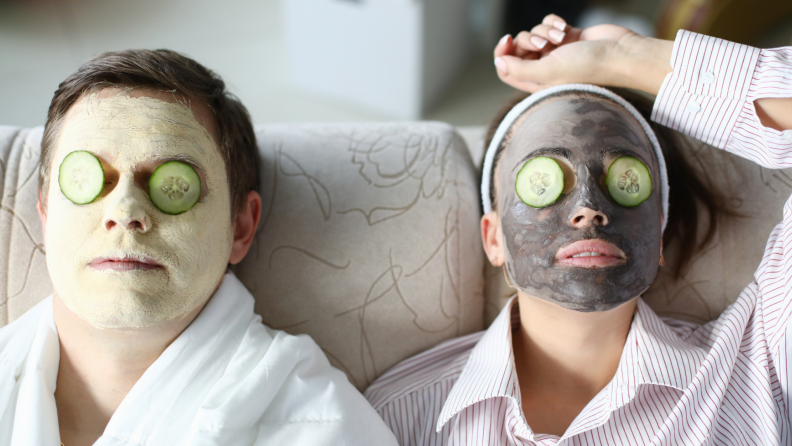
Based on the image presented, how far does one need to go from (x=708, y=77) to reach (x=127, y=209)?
4.39 feet

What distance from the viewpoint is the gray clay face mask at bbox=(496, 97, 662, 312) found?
1.18 meters

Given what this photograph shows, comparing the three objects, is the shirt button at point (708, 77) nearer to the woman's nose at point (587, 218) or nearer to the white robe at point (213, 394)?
the woman's nose at point (587, 218)

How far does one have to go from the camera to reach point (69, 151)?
1183 millimetres

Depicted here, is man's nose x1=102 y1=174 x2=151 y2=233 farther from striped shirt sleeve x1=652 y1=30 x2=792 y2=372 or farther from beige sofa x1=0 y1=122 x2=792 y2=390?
striped shirt sleeve x1=652 y1=30 x2=792 y2=372

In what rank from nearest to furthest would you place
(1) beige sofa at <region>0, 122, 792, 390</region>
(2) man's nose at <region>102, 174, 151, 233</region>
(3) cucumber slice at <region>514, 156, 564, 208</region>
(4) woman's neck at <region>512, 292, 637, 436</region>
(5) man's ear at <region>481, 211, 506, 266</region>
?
(2) man's nose at <region>102, 174, 151, 233</region> < (3) cucumber slice at <region>514, 156, 564, 208</region> < (4) woman's neck at <region>512, 292, 637, 436</region> < (5) man's ear at <region>481, 211, 506, 266</region> < (1) beige sofa at <region>0, 122, 792, 390</region>

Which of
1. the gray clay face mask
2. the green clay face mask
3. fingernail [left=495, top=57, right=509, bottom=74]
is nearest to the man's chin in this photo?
the green clay face mask

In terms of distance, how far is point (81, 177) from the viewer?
3.76 ft

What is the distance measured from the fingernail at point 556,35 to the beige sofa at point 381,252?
482 millimetres

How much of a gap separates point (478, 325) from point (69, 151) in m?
1.18

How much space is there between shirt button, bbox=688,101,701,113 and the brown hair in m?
0.18

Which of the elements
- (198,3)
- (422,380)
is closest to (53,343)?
(422,380)

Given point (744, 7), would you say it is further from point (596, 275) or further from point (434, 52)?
point (596, 275)

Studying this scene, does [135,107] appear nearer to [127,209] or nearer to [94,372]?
[127,209]

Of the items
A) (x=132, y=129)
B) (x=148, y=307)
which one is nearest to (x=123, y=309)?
(x=148, y=307)
